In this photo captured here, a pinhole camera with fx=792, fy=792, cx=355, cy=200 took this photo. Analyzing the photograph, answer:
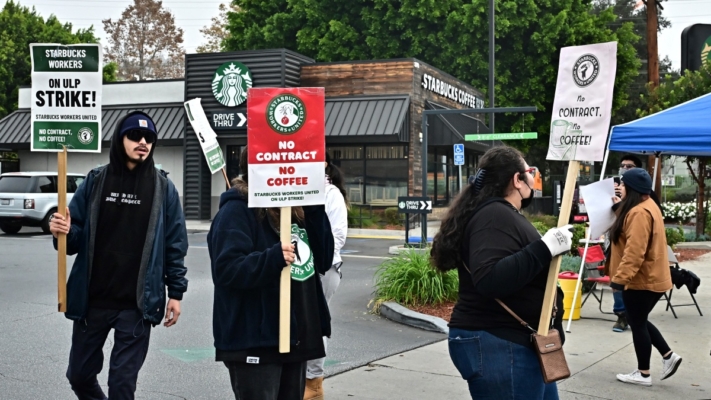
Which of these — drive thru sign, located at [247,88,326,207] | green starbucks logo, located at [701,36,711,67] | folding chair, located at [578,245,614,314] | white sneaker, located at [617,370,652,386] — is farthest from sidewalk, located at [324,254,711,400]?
green starbucks logo, located at [701,36,711,67]

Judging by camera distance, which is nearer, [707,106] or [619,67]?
[707,106]

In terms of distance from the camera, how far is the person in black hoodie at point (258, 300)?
142 inches

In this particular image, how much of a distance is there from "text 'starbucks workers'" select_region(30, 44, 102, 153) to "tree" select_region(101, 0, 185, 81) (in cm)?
5672

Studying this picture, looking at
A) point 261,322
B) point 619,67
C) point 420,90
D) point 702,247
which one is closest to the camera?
point 261,322

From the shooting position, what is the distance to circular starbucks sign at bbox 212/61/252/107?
27.9 m

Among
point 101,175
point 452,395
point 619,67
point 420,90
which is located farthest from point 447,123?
point 101,175

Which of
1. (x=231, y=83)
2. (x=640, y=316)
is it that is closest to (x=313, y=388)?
(x=640, y=316)

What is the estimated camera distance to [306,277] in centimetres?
384

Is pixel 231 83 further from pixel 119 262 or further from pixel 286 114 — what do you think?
pixel 286 114

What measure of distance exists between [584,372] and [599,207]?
1.49m

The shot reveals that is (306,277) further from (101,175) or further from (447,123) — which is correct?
(447,123)

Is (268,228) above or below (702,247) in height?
above

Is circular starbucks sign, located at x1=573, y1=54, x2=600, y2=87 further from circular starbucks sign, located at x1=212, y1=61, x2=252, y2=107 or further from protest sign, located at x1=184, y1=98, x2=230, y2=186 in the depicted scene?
circular starbucks sign, located at x1=212, y1=61, x2=252, y2=107

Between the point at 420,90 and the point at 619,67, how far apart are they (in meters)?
13.2
